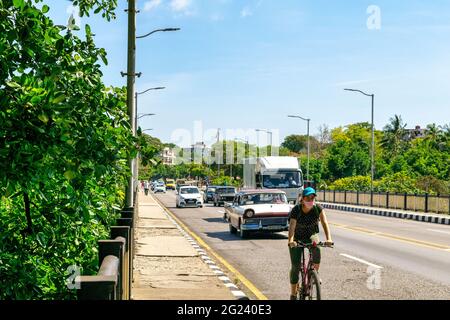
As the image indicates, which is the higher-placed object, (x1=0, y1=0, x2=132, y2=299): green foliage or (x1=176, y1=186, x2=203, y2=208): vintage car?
(x1=0, y1=0, x2=132, y2=299): green foliage

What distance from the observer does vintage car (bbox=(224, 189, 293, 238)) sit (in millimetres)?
22156

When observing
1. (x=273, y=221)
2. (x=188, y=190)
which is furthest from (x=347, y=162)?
(x=273, y=221)

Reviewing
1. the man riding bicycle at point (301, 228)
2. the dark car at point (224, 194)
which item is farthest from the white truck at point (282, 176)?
the man riding bicycle at point (301, 228)

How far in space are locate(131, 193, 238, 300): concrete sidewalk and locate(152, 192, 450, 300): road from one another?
33.5 inches

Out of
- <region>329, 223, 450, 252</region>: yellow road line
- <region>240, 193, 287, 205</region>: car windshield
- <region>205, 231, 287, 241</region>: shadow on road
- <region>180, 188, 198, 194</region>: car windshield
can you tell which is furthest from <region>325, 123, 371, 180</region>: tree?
<region>240, 193, 287, 205</region>: car windshield

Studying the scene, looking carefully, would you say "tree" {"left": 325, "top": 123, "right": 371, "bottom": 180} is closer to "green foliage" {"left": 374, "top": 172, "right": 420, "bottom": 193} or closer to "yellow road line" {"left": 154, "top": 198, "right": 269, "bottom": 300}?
"green foliage" {"left": 374, "top": 172, "right": 420, "bottom": 193}

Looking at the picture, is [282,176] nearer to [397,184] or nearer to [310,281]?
[310,281]

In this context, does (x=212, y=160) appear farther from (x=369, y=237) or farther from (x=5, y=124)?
(x=5, y=124)

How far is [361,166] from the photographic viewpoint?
322ft

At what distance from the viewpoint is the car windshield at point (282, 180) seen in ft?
117
